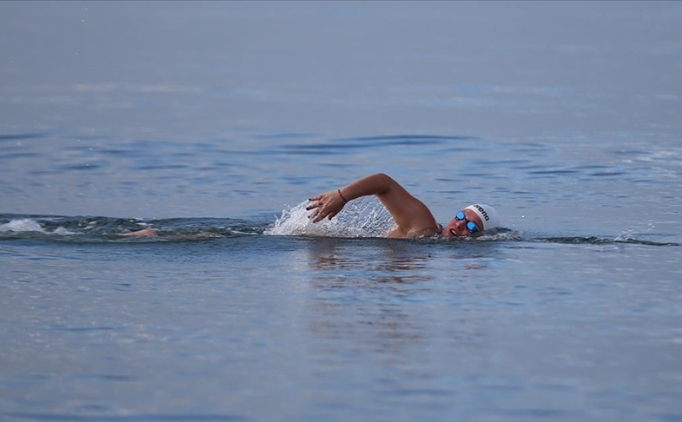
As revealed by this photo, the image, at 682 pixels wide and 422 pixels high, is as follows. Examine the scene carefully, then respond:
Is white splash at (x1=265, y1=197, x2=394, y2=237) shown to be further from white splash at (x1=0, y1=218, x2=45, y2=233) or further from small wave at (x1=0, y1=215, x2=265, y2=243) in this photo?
white splash at (x1=0, y1=218, x2=45, y2=233)

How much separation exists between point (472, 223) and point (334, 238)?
132 centimetres

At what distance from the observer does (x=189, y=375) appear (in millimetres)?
8898

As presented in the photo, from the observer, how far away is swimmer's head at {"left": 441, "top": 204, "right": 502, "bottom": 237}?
45.5ft

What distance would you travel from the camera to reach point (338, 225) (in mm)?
14398

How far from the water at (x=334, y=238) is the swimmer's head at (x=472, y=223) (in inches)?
6.5

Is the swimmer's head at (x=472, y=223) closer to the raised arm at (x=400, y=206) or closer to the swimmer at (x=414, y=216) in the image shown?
the swimmer at (x=414, y=216)

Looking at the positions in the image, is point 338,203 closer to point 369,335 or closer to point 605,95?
point 369,335

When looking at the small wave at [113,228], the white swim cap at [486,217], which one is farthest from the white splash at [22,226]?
the white swim cap at [486,217]

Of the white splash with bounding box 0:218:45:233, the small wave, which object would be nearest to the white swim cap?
the small wave

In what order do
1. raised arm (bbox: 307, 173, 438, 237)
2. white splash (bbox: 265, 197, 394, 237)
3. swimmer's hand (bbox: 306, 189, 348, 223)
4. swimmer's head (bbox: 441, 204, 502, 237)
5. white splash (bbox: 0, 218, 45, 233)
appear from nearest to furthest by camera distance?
swimmer's hand (bbox: 306, 189, 348, 223)
raised arm (bbox: 307, 173, 438, 237)
swimmer's head (bbox: 441, 204, 502, 237)
white splash (bbox: 265, 197, 394, 237)
white splash (bbox: 0, 218, 45, 233)

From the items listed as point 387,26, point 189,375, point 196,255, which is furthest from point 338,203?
point 387,26

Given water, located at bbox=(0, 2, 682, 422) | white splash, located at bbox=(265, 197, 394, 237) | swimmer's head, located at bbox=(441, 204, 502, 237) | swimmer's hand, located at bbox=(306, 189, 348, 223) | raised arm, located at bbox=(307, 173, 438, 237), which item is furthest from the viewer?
white splash, located at bbox=(265, 197, 394, 237)

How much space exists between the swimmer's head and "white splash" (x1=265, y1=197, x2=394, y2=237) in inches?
28.5

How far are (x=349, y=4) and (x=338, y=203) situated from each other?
37.9 metres
